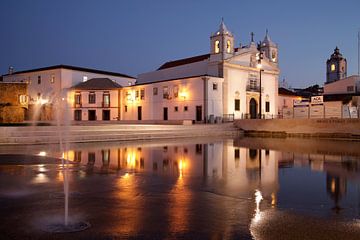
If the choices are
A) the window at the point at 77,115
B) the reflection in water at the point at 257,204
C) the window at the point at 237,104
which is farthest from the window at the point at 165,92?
the reflection in water at the point at 257,204

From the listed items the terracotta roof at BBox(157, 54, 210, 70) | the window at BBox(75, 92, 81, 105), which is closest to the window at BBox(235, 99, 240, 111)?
the terracotta roof at BBox(157, 54, 210, 70)

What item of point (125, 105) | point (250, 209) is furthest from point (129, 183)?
point (125, 105)

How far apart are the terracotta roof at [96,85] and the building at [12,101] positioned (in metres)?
12.7

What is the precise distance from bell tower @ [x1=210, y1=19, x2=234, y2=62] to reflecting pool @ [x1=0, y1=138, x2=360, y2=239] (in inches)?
1294

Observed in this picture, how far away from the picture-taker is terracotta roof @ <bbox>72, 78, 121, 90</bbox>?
162ft

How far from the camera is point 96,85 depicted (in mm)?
50000

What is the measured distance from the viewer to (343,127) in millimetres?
24453

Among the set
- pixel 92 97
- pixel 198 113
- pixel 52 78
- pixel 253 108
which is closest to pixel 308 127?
pixel 198 113

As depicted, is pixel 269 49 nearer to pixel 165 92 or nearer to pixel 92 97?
pixel 165 92

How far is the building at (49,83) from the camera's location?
5225 centimetres

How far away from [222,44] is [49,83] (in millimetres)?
27002

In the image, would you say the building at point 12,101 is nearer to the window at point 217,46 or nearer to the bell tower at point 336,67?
the window at point 217,46

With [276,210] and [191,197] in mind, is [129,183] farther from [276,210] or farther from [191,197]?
[276,210]

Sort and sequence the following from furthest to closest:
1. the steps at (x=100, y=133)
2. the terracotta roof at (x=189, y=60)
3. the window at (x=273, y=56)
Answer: the window at (x=273, y=56)
the terracotta roof at (x=189, y=60)
the steps at (x=100, y=133)
